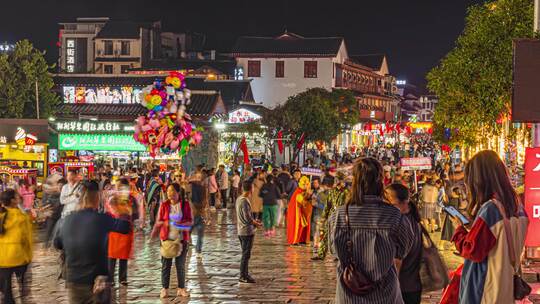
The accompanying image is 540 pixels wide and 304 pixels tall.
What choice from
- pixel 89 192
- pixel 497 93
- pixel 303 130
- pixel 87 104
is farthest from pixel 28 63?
pixel 89 192

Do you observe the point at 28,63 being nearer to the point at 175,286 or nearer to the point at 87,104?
the point at 87,104

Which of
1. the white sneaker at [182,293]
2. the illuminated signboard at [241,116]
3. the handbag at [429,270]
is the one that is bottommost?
the white sneaker at [182,293]

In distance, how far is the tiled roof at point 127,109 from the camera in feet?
132

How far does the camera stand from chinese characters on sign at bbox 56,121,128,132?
85.7ft

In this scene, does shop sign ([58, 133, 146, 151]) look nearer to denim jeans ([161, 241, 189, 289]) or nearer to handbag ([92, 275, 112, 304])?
denim jeans ([161, 241, 189, 289])

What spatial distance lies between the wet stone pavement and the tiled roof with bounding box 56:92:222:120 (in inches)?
848

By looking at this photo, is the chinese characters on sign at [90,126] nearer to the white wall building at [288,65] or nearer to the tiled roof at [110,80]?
the tiled roof at [110,80]

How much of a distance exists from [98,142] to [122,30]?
63.3 m

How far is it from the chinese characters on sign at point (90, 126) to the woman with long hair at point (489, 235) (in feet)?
70.1

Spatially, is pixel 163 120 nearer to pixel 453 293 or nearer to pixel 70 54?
pixel 453 293

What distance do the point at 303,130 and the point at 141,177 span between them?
2595cm

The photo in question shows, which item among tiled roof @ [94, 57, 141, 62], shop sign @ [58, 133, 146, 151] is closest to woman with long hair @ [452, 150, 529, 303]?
shop sign @ [58, 133, 146, 151]

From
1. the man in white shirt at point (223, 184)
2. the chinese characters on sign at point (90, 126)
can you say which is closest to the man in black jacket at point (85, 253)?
the chinese characters on sign at point (90, 126)

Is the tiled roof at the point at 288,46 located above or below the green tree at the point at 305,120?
above
